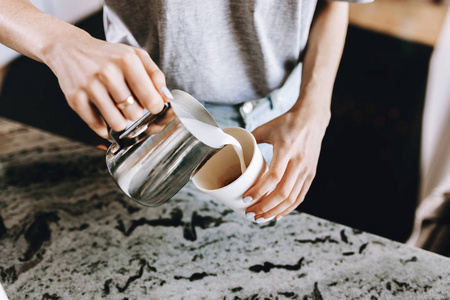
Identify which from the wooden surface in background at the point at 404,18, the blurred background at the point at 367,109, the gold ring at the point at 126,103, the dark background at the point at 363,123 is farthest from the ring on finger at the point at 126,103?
the wooden surface in background at the point at 404,18

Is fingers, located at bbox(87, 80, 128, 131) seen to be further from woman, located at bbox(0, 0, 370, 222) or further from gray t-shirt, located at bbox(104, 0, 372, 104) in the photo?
gray t-shirt, located at bbox(104, 0, 372, 104)

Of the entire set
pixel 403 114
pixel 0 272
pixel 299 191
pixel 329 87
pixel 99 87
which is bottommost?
pixel 403 114

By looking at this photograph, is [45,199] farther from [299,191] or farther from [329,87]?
[329,87]

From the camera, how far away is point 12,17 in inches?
19.7

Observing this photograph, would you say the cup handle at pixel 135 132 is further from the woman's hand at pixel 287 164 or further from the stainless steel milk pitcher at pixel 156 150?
the woman's hand at pixel 287 164

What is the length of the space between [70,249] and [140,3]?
0.51 metres

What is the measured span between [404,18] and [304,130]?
2718 millimetres

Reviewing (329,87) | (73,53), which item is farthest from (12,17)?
(329,87)

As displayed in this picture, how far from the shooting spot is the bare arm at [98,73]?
0.41m

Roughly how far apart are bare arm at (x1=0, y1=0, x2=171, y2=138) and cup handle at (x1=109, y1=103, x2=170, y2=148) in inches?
0.9

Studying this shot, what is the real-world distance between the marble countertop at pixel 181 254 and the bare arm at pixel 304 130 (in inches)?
3.5

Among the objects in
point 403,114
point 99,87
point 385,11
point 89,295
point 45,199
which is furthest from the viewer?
point 385,11

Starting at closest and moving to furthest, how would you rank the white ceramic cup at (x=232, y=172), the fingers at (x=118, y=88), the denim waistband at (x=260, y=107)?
the fingers at (x=118, y=88) → the white ceramic cup at (x=232, y=172) → the denim waistband at (x=260, y=107)

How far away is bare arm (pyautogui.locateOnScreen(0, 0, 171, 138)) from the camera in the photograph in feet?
1.36
